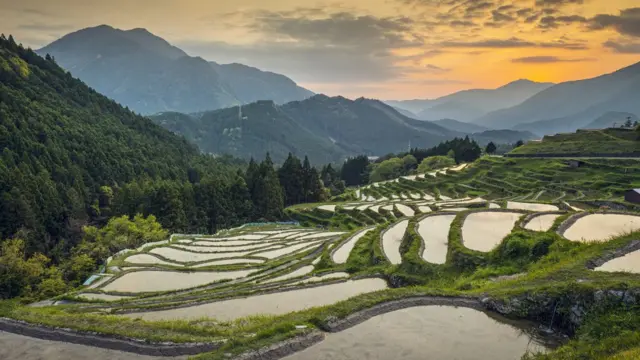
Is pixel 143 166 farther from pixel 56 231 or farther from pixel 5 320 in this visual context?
pixel 5 320

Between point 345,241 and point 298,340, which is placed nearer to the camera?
point 298,340

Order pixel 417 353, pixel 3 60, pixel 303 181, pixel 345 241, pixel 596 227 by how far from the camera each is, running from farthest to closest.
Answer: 1. pixel 3 60
2. pixel 303 181
3. pixel 345 241
4. pixel 596 227
5. pixel 417 353

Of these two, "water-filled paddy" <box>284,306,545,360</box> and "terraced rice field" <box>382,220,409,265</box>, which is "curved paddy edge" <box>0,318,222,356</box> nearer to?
"water-filled paddy" <box>284,306,545,360</box>

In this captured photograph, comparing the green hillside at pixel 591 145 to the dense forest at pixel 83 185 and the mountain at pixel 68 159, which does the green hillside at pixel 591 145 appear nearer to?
the dense forest at pixel 83 185

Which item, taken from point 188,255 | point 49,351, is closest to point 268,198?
point 188,255

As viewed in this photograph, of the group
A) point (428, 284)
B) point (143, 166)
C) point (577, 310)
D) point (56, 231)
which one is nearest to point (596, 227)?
point (428, 284)

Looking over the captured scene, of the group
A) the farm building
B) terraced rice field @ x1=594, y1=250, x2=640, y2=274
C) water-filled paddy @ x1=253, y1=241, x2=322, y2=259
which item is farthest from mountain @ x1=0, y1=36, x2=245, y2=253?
terraced rice field @ x1=594, y1=250, x2=640, y2=274
